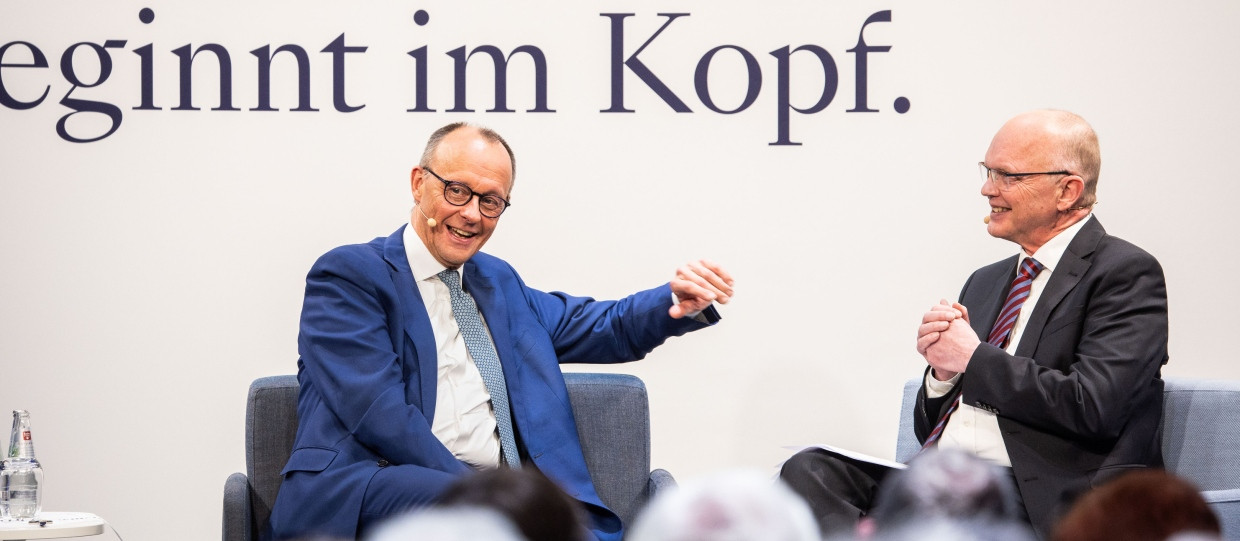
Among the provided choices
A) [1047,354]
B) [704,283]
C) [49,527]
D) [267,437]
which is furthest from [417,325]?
[1047,354]

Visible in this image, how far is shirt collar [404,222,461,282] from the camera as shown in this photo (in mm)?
3055

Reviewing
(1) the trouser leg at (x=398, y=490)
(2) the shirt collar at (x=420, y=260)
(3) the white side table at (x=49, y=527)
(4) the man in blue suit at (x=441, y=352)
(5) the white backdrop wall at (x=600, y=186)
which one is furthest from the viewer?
(5) the white backdrop wall at (x=600, y=186)

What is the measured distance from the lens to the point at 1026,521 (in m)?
2.82

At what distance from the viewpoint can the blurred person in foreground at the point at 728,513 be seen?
79 centimetres

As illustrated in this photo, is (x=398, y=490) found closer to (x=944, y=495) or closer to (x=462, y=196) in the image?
(x=462, y=196)

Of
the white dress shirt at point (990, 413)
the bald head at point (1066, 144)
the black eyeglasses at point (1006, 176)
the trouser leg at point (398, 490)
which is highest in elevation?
the bald head at point (1066, 144)

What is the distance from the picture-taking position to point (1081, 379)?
8.91ft

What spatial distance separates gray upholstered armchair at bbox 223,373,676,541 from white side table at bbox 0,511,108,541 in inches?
15.4

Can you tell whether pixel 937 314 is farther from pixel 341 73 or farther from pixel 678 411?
pixel 341 73

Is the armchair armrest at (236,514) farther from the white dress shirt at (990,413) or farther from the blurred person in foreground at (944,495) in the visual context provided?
the blurred person in foreground at (944,495)

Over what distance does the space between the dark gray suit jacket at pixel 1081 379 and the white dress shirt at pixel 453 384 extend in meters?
1.20

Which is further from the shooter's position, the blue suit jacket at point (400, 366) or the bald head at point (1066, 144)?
the bald head at point (1066, 144)

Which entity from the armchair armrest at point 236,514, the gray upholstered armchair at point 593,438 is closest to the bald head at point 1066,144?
the gray upholstered armchair at point 593,438

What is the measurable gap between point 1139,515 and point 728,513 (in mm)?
341
